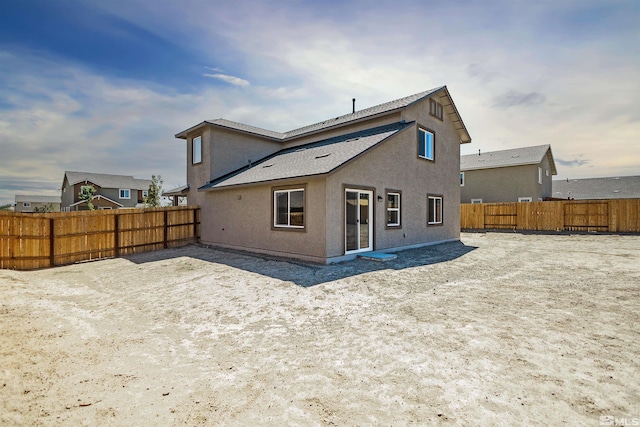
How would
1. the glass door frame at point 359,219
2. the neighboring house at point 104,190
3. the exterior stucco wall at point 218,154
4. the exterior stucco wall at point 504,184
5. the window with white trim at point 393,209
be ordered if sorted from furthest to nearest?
the neighboring house at point 104,190
the exterior stucco wall at point 504,184
the exterior stucco wall at point 218,154
the window with white trim at point 393,209
the glass door frame at point 359,219

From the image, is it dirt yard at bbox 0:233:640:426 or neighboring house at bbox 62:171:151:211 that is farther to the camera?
neighboring house at bbox 62:171:151:211

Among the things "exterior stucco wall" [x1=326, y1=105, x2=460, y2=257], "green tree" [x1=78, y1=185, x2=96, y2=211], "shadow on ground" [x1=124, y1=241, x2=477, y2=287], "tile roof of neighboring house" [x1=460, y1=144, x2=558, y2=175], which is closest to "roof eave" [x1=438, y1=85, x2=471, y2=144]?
"exterior stucco wall" [x1=326, y1=105, x2=460, y2=257]

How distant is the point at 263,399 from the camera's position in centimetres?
271

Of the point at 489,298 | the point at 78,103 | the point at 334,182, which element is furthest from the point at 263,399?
the point at 78,103

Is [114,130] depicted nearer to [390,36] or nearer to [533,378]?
[390,36]

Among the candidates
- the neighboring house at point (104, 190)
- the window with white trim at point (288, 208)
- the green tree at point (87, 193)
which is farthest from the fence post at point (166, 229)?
the neighboring house at point (104, 190)

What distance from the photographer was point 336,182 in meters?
9.19

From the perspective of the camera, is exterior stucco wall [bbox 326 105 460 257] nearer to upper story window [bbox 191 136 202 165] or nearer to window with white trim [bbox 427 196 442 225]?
window with white trim [bbox 427 196 442 225]

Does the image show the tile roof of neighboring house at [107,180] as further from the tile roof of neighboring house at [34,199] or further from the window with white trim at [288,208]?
the window with white trim at [288,208]

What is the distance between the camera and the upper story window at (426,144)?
43.3 feet

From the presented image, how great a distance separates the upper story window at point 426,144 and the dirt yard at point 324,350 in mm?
7310

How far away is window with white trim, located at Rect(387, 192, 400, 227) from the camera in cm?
1137

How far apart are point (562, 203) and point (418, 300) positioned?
1937 centimetres

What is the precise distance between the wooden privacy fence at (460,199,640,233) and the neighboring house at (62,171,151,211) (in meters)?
43.0
